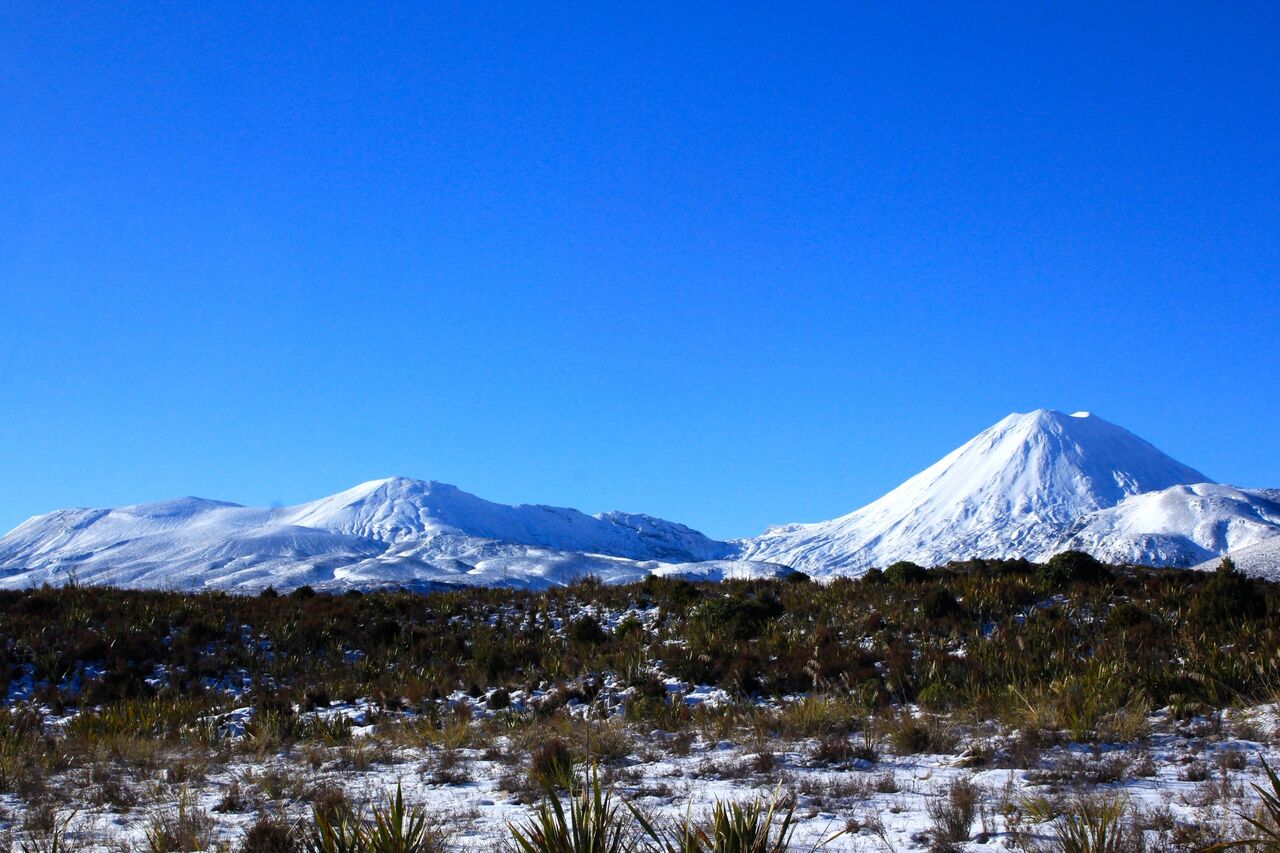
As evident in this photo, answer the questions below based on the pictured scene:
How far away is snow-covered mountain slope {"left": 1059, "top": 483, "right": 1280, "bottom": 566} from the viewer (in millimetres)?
162850

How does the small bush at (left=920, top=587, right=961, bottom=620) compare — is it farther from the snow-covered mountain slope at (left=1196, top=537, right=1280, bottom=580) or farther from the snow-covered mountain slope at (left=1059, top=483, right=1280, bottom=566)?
the snow-covered mountain slope at (left=1059, top=483, right=1280, bottom=566)

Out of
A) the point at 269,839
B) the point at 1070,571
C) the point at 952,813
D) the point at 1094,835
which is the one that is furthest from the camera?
the point at 1070,571

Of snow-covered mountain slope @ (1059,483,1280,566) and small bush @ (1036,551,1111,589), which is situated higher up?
snow-covered mountain slope @ (1059,483,1280,566)

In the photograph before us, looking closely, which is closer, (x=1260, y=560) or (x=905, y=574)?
(x=905, y=574)

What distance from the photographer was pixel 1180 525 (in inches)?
7003

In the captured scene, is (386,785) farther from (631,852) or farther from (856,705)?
(856,705)

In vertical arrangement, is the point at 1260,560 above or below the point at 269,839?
above

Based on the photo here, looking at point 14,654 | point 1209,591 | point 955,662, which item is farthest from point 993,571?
point 14,654

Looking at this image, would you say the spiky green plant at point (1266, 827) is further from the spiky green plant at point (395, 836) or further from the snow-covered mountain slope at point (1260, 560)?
the snow-covered mountain slope at point (1260, 560)

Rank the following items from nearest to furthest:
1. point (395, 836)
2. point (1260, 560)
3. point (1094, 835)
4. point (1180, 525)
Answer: point (395, 836) < point (1094, 835) < point (1260, 560) < point (1180, 525)

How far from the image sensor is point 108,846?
5.62m

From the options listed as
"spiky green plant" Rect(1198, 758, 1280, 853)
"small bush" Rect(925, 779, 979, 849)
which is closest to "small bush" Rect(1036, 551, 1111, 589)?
"small bush" Rect(925, 779, 979, 849)

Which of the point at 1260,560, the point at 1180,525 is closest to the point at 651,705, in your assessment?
the point at 1260,560

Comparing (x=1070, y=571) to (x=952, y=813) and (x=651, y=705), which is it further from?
(x=952, y=813)
